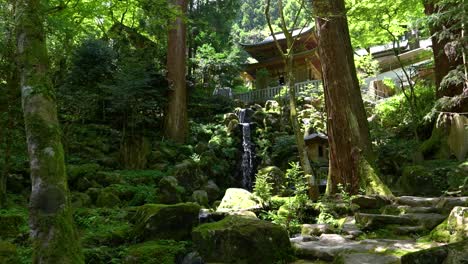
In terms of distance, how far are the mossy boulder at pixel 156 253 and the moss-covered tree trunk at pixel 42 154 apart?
113 cm

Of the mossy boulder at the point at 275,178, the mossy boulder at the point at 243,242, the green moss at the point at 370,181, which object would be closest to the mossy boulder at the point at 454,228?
the mossy boulder at the point at 243,242

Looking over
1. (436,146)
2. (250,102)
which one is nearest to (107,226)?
(436,146)

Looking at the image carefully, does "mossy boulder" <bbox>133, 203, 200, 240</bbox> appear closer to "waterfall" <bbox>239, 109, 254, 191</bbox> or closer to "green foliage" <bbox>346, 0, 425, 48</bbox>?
"green foliage" <bbox>346, 0, 425, 48</bbox>

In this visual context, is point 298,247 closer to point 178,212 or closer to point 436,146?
point 178,212

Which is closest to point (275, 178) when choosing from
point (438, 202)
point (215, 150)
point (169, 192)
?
point (169, 192)

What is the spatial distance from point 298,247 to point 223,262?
0.97m

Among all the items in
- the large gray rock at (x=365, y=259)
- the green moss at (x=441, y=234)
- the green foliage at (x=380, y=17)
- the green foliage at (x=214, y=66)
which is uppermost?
the green foliage at (x=214, y=66)

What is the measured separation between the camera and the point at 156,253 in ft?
15.0

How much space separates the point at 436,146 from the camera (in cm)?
1181

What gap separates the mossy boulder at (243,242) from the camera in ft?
13.8

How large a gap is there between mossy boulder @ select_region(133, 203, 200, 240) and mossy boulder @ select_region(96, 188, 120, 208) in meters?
3.81

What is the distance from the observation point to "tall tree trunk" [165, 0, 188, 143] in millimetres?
16062

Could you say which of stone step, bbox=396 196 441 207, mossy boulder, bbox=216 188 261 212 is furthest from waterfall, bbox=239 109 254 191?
stone step, bbox=396 196 441 207

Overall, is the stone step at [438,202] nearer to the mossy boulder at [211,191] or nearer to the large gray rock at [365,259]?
the large gray rock at [365,259]
